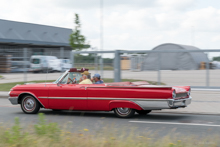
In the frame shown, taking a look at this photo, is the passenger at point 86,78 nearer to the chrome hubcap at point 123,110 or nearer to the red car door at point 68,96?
the red car door at point 68,96

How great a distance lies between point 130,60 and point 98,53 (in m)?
1.61

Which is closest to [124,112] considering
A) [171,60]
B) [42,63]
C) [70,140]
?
[70,140]

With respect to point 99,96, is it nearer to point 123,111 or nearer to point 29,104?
point 123,111

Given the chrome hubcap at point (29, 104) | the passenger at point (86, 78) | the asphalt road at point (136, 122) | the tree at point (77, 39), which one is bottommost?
the asphalt road at point (136, 122)

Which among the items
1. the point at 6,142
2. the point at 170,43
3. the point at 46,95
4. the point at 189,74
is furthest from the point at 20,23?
the point at 6,142

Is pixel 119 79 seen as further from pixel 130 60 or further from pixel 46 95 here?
pixel 46 95

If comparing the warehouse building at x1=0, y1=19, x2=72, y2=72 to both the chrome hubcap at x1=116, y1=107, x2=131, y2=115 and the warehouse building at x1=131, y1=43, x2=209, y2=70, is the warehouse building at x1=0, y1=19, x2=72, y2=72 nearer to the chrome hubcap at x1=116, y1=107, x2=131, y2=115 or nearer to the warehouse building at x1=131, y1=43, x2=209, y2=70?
the warehouse building at x1=131, y1=43, x2=209, y2=70

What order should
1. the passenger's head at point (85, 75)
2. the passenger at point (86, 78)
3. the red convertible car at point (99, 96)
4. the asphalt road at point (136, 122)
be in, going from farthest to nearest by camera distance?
the passenger's head at point (85, 75) → the passenger at point (86, 78) → the red convertible car at point (99, 96) → the asphalt road at point (136, 122)

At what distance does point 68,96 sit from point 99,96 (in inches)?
36.6

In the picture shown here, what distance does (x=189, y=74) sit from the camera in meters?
14.7

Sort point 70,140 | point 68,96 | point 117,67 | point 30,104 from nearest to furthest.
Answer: point 70,140 < point 68,96 < point 30,104 < point 117,67

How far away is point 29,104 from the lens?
32.7 ft

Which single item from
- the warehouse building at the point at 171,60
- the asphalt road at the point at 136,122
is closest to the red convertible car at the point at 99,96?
the asphalt road at the point at 136,122

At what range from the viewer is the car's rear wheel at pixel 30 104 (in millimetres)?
9844
